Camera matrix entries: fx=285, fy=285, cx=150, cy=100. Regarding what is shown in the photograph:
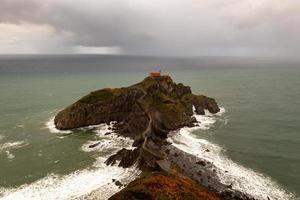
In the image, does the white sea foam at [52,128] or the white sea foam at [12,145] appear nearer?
the white sea foam at [12,145]

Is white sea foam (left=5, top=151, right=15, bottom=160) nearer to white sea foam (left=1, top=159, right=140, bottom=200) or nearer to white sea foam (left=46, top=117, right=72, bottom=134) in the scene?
white sea foam (left=1, top=159, right=140, bottom=200)

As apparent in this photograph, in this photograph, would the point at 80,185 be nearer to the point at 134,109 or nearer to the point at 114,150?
the point at 114,150

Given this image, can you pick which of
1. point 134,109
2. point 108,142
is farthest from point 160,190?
point 134,109

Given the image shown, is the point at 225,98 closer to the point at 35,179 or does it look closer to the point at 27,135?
the point at 27,135

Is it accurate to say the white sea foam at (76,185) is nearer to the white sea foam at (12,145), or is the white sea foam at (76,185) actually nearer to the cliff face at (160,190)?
the cliff face at (160,190)

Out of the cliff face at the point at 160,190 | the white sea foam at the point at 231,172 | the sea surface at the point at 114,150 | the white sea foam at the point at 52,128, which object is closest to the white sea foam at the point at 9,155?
the sea surface at the point at 114,150

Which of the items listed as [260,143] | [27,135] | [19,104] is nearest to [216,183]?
[260,143]
